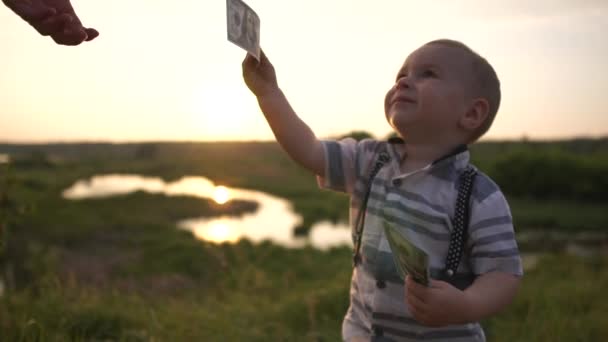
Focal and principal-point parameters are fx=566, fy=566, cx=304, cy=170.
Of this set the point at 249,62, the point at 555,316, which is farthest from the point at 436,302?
the point at 555,316

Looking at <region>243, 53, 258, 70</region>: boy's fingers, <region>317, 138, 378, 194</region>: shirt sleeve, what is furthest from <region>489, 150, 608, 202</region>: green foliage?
<region>243, 53, 258, 70</region>: boy's fingers

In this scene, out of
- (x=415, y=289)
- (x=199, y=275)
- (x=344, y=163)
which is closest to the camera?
(x=415, y=289)

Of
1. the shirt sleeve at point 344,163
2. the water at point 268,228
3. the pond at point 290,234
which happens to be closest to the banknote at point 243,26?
the shirt sleeve at point 344,163

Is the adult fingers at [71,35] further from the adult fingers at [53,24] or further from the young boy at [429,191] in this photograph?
the young boy at [429,191]

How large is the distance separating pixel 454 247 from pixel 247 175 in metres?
40.3

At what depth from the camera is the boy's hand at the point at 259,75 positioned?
1.72 metres

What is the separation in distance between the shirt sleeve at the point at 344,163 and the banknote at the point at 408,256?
646 millimetres

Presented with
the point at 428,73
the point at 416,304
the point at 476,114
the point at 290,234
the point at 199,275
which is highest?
the point at 428,73

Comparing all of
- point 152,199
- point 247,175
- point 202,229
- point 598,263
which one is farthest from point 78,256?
point 247,175

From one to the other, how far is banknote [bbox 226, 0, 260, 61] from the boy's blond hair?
1.63ft

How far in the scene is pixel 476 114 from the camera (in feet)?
5.24

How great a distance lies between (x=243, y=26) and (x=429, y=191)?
0.68 m

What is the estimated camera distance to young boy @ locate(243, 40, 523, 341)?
147 centimetres

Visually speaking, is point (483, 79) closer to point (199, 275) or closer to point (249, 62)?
point (249, 62)
